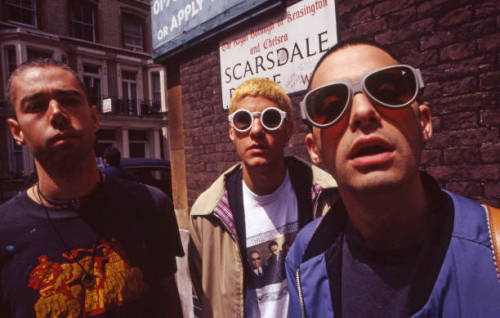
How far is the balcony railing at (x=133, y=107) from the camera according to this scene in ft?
67.6

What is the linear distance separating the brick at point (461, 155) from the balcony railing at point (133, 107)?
69.1 feet

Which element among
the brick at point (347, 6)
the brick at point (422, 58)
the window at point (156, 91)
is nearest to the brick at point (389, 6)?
the brick at point (347, 6)

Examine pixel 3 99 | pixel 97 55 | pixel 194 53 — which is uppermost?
pixel 97 55

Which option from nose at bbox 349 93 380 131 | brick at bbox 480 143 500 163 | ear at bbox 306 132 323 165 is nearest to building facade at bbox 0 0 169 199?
ear at bbox 306 132 323 165

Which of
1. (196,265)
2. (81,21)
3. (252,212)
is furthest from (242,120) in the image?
(81,21)

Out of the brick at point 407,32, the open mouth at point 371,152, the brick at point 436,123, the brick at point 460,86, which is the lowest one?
the open mouth at point 371,152

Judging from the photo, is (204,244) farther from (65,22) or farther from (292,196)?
(65,22)

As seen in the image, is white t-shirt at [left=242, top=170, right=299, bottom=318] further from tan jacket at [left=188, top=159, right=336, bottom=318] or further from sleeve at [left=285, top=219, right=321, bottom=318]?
sleeve at [left=285, top=219, right=321, bottom=318]

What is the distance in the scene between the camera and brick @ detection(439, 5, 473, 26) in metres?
2.23

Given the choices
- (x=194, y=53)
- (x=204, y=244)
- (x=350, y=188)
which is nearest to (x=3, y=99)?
(x=194, y=53)

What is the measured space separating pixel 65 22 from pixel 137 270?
22112mm

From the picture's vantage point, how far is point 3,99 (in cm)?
1658

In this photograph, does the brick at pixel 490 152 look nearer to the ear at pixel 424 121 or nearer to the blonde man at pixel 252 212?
the blonde man at pixel 252 212

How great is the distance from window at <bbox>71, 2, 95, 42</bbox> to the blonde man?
21883mm
